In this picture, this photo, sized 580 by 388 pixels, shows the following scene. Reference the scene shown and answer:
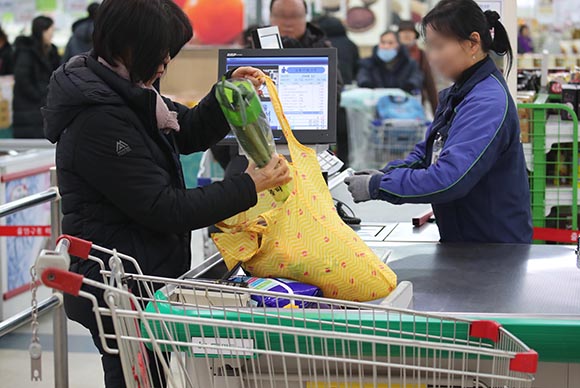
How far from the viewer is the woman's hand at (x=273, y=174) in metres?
2.10

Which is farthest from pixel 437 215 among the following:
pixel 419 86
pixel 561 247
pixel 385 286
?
pixel 419 86

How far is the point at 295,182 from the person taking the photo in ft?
Answer: 6.97

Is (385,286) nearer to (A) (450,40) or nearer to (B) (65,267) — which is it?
(B) (65,267)

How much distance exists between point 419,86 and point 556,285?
685 centimetres

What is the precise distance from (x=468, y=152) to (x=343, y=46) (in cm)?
613

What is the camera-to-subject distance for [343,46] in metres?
8.61

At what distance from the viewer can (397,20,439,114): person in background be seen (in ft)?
30.5

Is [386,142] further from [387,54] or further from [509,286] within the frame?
[509,286]

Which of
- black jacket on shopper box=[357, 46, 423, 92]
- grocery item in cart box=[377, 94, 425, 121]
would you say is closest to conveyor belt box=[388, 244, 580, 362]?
grocery item in cart box=[377, 94, 425, 121]

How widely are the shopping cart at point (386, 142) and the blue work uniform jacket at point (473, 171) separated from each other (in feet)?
14.5

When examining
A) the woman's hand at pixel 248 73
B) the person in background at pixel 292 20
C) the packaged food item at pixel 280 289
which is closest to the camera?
the packaged food item at pixel 280 289

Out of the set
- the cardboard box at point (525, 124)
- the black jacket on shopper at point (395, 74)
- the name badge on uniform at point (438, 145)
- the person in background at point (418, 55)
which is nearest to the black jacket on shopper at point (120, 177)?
the name badge on uniform at point (438, 145)

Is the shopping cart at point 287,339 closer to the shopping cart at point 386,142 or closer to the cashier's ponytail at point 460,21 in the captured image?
the cashier's ponytail at point 460,21

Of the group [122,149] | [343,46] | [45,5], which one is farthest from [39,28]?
[122,149]
